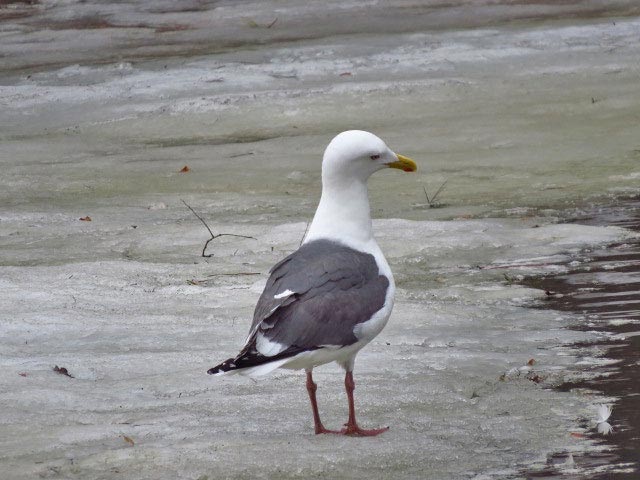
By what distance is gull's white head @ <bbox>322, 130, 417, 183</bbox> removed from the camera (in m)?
5.39

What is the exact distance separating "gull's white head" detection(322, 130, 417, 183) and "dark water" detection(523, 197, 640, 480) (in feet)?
4.45

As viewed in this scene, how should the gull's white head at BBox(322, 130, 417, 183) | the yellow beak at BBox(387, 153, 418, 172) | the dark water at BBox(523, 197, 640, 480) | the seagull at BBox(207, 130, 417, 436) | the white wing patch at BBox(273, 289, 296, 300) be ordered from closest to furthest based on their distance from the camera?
the dark water at BBox(523, 197, 640, 480)
the seagull at BBox(207, 130, 417, 436)
the white wing patch at BBox(273, 289, 296, 300)
the gull's white head at BBox(322, 130, 417, 183)
the yellow beak at BBox(387, 153, 418, 172)

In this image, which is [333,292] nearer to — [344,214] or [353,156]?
[344,214]

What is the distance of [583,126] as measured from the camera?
12195 mm

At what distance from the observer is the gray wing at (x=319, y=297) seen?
482cm

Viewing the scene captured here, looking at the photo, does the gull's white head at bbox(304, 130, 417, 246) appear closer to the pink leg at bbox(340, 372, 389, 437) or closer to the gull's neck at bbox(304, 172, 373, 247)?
the gull's neck at bbox(304, 172, 373, 247)

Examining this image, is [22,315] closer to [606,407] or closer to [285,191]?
[606,407]

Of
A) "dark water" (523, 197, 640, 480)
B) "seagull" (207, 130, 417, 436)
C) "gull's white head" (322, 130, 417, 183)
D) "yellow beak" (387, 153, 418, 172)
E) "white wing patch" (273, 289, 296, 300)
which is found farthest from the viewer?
"yellow beak" (387, 153, 418, 172)

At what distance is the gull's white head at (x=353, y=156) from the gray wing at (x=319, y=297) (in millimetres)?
327

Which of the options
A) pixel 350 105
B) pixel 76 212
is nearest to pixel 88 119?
pixel 350 105

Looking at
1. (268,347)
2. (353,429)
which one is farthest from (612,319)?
(268,347)

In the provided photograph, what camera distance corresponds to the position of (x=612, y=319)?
6.59m

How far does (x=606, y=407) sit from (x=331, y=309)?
4.09 ft

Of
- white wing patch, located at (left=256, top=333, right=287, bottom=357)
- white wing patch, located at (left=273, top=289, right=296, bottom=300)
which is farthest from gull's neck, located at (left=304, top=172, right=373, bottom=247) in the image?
white wing patch, located at (left=256, top=333, right=287, bottom=357)
